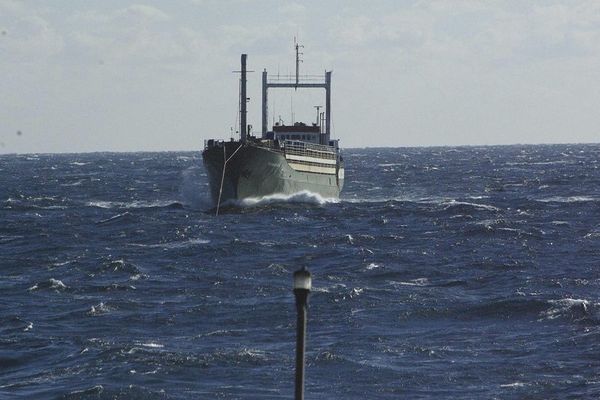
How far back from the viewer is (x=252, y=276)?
51.8 meters

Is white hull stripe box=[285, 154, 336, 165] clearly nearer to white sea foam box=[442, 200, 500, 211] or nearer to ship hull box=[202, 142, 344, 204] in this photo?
ship hull box=[202, 142, 344, 204]

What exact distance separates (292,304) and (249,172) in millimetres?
41429

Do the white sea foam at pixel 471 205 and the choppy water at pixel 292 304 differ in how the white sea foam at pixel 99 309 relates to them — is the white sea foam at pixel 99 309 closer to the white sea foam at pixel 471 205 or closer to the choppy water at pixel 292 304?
the choppy water at pixel 292 304

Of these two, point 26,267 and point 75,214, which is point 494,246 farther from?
point 75,214

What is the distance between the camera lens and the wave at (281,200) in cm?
8656

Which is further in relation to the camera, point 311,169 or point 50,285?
point 311,169

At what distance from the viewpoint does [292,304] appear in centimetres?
4378

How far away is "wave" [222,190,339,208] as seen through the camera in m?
86.6

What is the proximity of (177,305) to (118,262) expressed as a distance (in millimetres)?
12328

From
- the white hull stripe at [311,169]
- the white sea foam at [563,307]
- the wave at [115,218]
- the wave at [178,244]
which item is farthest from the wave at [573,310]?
the white hull stripe at [311,169]

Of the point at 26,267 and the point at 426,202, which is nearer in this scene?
the point at 26,267

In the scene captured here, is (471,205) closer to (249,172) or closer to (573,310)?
(249,172)

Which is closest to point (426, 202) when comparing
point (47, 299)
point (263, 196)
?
point (263, 196)

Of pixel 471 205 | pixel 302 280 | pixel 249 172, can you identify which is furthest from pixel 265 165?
pixel 302 280
